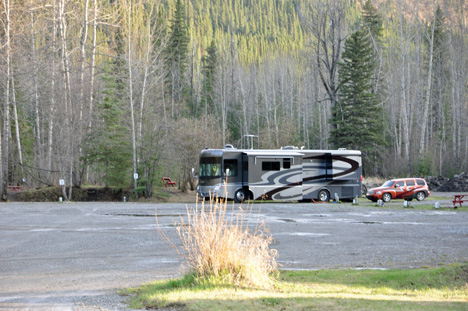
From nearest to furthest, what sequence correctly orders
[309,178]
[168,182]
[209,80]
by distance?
1. [309,178]
2. [168,182]
3. [209,80]

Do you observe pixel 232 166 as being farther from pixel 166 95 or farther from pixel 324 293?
pixel 166 95

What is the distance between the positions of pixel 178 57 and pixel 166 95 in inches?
373

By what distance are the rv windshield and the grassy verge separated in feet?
66.4

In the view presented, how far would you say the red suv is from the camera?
32.0 meters

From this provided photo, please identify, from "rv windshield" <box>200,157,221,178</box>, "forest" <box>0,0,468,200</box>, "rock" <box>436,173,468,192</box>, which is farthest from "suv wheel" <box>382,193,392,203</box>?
"rock" <box>436,173,468,192</box>

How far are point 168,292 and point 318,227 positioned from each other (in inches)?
443

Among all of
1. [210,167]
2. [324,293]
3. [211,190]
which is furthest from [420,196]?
[324,293]

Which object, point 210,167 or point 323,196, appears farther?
point 323,196

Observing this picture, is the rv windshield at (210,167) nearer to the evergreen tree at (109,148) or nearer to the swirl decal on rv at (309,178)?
the swirl decal on rv at (309,178)

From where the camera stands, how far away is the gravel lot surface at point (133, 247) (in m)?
8.89

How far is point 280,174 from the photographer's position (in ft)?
99.6

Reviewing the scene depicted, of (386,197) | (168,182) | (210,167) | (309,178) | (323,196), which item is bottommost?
(386,197)

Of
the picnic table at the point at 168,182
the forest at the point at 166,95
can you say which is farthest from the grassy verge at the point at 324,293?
the picnic table at the point at 168,182

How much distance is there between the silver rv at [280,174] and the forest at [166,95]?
6.80 meters
